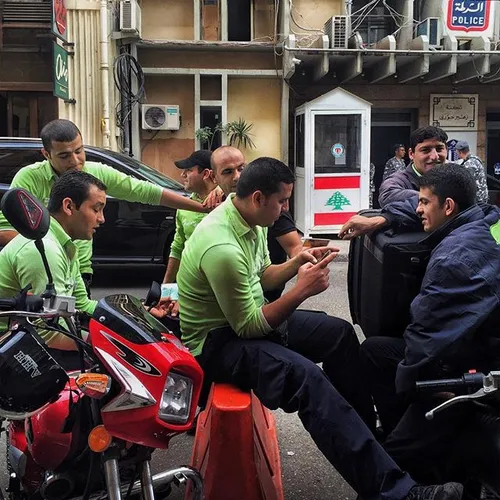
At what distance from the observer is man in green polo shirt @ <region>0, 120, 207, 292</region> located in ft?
11.9

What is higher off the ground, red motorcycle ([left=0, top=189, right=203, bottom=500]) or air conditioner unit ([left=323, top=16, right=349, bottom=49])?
air conditioner unit ([left=323, top=16, right=349, bottom=49])

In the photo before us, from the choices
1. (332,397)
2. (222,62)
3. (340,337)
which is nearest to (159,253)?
(340,337)

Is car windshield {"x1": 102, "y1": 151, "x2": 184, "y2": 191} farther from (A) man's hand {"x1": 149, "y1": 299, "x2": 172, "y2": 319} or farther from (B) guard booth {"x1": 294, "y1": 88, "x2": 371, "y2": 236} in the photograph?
(A) man's hand {"x1": 149, "y1": 299, "x2": 172, "y2": 319}

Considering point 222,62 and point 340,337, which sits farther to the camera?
point 222,62

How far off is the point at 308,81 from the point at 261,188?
10.8 m

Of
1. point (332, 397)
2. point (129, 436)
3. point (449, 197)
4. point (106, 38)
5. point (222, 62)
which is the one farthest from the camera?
point (222, 62)

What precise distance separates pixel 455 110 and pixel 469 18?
5.95ft

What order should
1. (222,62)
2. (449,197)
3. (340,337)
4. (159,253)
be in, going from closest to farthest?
(449,197), (340,337), (159,253), (222,62)

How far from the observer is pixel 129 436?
189cm

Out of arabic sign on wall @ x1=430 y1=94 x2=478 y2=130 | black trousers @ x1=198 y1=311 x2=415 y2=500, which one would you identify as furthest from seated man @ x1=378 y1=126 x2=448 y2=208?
arabic sign on wall @ x1=430 y1=94 x2=478 y2=130

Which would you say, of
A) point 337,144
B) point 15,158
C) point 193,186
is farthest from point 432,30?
point 193,186

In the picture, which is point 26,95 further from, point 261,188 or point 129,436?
point 129,436

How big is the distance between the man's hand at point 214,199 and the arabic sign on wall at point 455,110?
10.3 metres

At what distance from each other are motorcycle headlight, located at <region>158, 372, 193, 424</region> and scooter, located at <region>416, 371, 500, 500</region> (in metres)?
0.73
